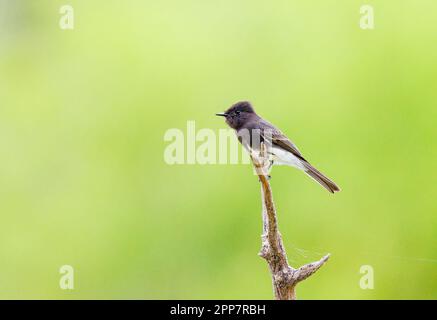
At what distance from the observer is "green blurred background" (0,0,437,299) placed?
305 inches

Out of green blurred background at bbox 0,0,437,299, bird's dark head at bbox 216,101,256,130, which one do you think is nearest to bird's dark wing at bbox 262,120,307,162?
bird's dark head at bbox 216,101,256,130

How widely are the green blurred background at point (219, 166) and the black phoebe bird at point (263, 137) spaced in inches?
80.4

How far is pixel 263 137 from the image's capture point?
209 inches

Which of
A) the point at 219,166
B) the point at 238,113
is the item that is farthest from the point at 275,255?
the point at 219,166

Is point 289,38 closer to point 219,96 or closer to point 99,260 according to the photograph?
point 219,96

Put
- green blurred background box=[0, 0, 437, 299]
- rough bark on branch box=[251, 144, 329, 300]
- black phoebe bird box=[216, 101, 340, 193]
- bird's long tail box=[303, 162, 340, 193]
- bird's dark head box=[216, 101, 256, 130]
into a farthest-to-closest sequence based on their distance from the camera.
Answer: green blurred background box=[0, 0, 437, 299] < bird's dark head box=[216, 101, 256, 130] < black phoebe bird box=[216, 101, 340, 193] < bird's long tail box=[303, 162, 340, 193] < rough bark on branch box=[251, 144, 329, 300]

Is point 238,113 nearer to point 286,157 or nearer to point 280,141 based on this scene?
point 280,141

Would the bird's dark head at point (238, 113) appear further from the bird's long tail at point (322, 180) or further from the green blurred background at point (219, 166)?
the green blurred background at point (219, 166)

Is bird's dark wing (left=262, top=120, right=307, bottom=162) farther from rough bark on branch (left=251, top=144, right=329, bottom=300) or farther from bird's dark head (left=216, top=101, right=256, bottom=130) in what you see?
rough bark on branch (left=251, top=144, right=329, bottom=300)

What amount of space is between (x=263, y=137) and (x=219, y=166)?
109 inches

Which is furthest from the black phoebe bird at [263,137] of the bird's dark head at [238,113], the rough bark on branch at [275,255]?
the rough bark on branch at [275,255]

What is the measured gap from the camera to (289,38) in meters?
8.09

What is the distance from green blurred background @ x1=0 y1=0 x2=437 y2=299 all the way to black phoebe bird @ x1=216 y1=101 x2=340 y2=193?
6.70 feet

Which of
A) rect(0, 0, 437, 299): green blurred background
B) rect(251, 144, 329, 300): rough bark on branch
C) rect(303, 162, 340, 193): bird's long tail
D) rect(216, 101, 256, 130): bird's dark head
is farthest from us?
rect(0, 0, 437, 299): green blurred background
